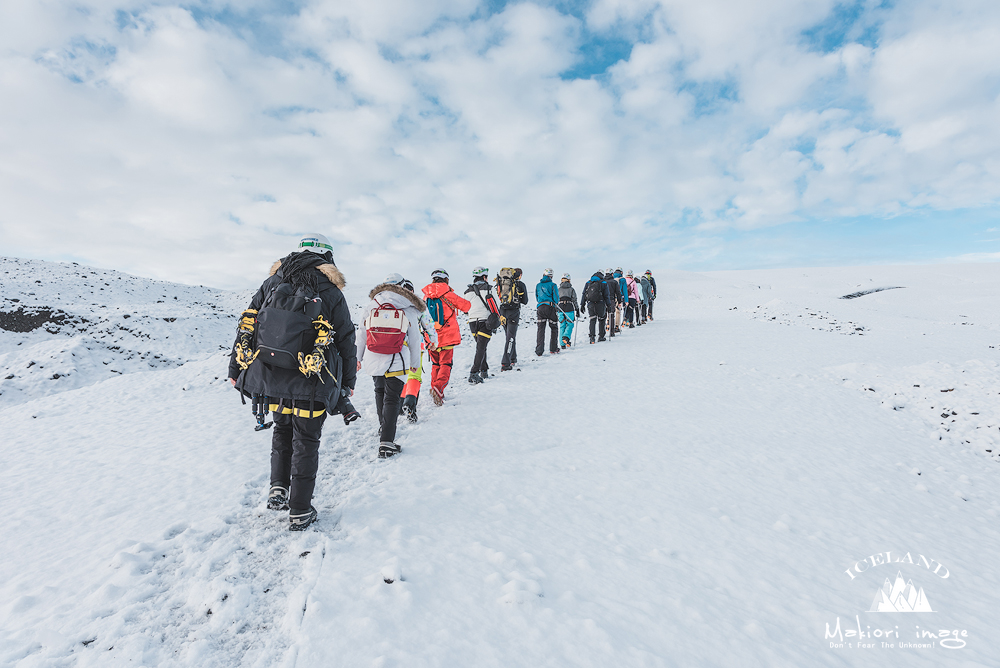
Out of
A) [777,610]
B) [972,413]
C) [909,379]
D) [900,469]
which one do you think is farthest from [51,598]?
[909,379]

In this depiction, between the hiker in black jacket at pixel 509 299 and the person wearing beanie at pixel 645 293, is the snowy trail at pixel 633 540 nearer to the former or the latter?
the hiker in black jacket at pixel 509 299

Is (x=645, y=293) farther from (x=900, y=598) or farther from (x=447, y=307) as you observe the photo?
(x=900, y=598)

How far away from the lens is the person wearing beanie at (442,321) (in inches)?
303

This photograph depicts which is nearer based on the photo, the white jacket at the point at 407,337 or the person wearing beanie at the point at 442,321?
the white jacket at the point at 407,337

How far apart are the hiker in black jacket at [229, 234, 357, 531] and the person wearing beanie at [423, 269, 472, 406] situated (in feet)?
12.5

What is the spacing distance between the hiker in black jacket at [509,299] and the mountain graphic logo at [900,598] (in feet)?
26.3

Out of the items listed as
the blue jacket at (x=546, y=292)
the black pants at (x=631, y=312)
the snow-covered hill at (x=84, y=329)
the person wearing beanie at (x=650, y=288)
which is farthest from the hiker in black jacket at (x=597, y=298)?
the snow-covered hill at (x=84, y=329)

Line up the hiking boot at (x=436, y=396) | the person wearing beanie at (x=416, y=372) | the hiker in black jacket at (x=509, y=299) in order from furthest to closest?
the hiker in black jacket at (x=509, y=299) → the hiking boot at (x=436, y=396) → the person wearing beanie at (x=416, y=372)

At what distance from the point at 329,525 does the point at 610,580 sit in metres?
2.40

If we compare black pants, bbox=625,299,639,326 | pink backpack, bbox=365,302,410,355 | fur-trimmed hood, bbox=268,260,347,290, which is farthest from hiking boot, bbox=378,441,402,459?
black pants, bbox=625,299,639,326

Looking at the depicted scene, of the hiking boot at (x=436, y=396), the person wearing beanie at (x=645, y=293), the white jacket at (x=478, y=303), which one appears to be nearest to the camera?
the hiking boot at (x=436, y=396)

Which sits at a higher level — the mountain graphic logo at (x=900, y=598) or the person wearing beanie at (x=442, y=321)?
the person wearing beanie at (x=442, y=321)

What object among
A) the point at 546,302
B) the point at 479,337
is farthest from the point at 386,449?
the point at 546,302

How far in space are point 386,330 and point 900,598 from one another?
5.41 meters
